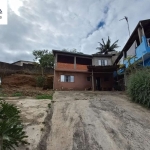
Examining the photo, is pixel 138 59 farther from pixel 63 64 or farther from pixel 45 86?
pixel 45 86

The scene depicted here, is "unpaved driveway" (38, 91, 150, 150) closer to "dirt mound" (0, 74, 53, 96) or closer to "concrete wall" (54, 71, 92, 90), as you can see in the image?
"dirt mound" (0, 74, 53, 96)

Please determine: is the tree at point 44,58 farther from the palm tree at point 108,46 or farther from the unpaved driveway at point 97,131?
the unpaved driveway at point 97,131

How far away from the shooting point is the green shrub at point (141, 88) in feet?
21.0

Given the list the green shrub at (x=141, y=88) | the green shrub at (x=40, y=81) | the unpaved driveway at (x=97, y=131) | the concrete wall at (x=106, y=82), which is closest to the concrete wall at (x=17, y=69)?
the green shrub at (x=40, y=81)

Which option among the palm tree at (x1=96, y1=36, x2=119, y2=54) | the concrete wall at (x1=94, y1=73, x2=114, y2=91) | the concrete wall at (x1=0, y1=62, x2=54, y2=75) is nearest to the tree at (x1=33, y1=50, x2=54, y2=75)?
the concrete wall at (x1=0, y1=62, x2=54, y2=75)

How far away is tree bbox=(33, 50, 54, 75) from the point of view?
21859mm

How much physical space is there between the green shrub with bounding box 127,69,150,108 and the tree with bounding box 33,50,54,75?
54.0 feet

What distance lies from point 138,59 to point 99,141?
9183 millimetres

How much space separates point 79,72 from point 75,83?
1621 millimetres

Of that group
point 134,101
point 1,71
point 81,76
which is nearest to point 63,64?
point 81,76

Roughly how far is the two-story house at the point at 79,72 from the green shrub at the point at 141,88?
6.15 m

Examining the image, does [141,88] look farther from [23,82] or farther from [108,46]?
[108,46]

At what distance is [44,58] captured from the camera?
73.2 feet

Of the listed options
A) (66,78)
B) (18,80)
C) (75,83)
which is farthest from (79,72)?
(18,80)
